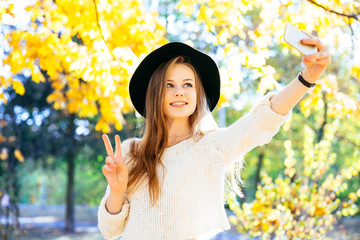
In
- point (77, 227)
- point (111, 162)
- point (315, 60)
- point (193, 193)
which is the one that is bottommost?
point (77, 227)

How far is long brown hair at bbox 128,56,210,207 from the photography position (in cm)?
208

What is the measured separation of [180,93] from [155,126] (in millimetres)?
224

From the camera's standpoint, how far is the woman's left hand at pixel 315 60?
5.15 ft

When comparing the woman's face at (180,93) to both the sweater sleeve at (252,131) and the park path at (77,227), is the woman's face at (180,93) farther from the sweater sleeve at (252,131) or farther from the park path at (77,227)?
the park path at (77,227)

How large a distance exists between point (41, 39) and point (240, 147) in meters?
2.05

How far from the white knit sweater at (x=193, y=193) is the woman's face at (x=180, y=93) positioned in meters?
0.16

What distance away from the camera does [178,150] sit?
6.79 ft

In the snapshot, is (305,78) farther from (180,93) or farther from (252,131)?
(180,93)

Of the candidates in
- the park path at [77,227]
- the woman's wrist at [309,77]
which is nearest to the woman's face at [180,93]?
the woman's wrist at [309,77]

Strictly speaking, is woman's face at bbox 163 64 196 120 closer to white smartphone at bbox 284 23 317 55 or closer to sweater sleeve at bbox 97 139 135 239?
sweater sleeve at bbox 97 139 135 239

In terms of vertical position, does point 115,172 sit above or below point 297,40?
below

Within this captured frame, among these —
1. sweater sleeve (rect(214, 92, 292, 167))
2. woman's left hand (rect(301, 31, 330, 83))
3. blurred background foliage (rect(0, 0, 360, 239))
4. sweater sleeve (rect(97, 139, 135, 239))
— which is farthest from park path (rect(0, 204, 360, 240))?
woman's left hand (rect(301, 31, 330, 83))

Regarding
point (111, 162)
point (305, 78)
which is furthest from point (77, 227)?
point (305, 78)

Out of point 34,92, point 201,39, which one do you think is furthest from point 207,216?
point 34,92
